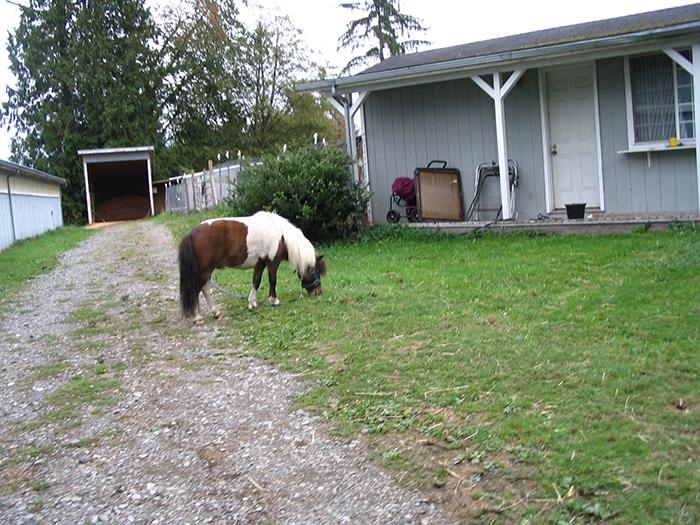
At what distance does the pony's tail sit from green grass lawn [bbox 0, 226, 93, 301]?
424 centimetres

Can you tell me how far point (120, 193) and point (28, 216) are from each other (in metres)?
17.8

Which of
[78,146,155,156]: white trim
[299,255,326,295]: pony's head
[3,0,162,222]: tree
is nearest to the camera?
[299,255,326,295]: pony's head

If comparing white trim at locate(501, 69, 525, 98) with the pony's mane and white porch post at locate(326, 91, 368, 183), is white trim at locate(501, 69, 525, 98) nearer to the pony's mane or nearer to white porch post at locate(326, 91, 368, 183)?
white porch post at locate(326, 91, 368, 183)

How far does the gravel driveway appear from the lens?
330 centimetres

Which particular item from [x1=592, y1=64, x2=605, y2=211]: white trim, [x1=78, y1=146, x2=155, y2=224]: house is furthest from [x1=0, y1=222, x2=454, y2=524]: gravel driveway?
[x1=78, y1=146, x2=155, y2=224]: house

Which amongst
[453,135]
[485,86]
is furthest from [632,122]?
[453,135]

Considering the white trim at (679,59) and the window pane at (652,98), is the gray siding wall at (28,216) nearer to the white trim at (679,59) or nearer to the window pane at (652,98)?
the window pane at (652,98)

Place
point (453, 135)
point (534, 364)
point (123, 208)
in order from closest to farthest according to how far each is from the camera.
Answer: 1. point (534, 364)
2. point (453, 135)
3. point (123, 208)

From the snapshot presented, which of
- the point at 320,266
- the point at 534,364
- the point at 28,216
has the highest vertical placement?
the point at 28,216

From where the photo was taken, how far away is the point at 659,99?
35.9ft

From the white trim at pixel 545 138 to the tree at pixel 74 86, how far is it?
32.0 meters

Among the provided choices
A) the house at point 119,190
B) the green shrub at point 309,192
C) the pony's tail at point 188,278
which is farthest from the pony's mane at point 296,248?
the house at point 119,190

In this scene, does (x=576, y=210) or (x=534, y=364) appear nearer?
(x=534, y=364)

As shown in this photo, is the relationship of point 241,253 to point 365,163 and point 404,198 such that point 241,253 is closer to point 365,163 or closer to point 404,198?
point 404,198
